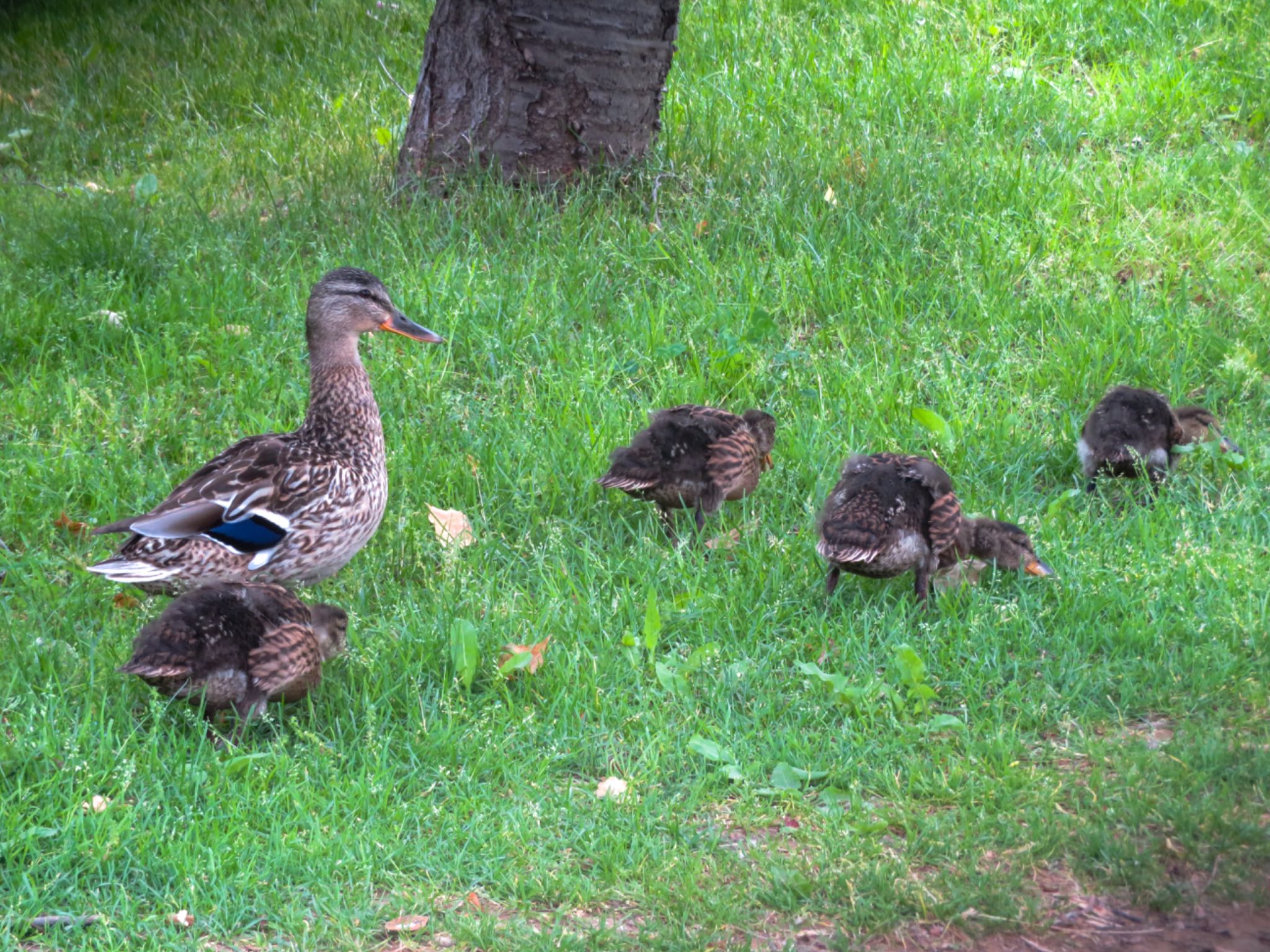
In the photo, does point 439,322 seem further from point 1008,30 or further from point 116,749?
point 1008,30

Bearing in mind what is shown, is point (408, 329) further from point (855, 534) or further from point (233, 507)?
point (855, 534)

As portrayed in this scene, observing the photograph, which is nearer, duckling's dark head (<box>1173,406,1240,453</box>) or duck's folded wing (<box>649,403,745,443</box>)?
duck's folded wing (<box>649,403,745,443</box>)

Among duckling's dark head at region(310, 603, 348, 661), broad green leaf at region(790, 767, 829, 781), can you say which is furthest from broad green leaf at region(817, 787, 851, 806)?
duckling's dark head at region(310, 603, 348, 661)

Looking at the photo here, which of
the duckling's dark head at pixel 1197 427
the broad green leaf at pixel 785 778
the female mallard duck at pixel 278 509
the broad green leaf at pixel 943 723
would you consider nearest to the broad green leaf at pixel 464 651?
the female mallard duck at pixel 278 509

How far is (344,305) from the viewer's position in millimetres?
5758

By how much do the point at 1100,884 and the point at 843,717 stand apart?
3.40 feet

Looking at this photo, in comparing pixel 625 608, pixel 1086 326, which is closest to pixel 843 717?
pixel 625 608

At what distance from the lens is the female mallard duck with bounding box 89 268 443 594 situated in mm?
4930

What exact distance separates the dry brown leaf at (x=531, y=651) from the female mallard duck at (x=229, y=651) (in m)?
0.65

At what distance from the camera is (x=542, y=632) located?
4895mm

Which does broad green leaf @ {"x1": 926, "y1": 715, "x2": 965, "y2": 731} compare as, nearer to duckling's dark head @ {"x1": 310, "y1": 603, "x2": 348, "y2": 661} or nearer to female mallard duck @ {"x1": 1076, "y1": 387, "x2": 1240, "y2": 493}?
female mallard duck @ {"x1": 1076, "y1": 387, "x2": 1240, "y2": 493}

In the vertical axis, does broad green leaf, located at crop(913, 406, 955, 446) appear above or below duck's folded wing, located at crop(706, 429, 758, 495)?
above

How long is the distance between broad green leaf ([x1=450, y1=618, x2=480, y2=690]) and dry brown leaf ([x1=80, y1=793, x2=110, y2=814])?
1194 millimetres

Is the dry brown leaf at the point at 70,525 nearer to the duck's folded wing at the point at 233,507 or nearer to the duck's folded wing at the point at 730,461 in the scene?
the duck's folded wing at the point at 233,507
